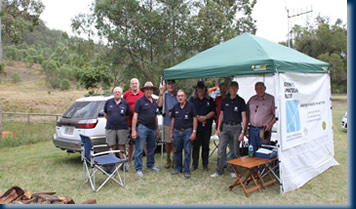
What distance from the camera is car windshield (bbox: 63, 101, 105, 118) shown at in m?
5.81

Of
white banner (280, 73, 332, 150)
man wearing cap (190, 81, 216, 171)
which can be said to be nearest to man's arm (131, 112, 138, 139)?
man wearing cap (190, 81, 216, 171)

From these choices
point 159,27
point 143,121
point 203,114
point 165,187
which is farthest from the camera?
point 159,27

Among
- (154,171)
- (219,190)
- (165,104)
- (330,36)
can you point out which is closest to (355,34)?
(219,190)

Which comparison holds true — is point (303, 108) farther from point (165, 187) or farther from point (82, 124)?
point (82, 124)

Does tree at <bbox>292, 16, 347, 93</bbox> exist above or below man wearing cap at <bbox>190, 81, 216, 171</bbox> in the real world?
above

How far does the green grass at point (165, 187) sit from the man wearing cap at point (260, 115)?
827 millimetres

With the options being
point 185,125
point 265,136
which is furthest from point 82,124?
point 265,136

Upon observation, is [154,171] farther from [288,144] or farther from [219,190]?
[288,144]

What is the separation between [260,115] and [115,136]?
2.59m

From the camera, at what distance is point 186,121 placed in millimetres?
5203

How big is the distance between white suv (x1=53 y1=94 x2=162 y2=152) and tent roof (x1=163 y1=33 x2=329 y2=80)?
1.53 metres

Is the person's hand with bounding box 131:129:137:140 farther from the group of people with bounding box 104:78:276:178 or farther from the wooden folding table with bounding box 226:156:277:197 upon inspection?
the wooden folding table with bounding box 226:156:277:197

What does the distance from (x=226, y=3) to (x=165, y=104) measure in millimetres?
8473

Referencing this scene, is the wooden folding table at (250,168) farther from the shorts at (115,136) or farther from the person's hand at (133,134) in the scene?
the shorts at (115,136)
